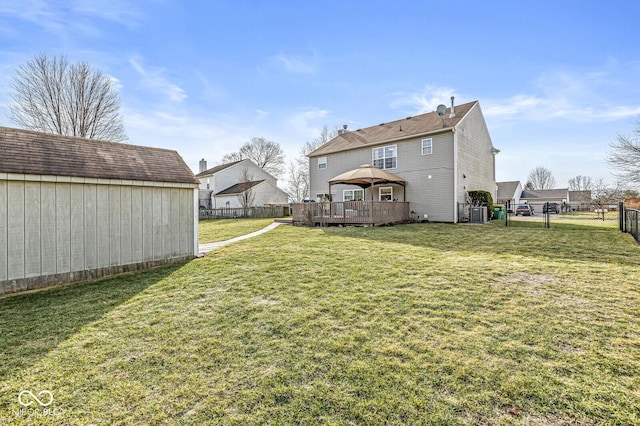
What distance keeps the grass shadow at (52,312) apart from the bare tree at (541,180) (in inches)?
3190

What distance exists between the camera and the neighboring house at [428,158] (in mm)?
16422

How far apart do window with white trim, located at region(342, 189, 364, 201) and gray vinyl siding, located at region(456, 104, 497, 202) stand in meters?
6.29

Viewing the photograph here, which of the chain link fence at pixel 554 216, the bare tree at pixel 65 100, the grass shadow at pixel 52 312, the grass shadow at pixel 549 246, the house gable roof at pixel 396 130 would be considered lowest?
the grass shadow at pixel 52 312

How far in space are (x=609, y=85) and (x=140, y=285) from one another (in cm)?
2265

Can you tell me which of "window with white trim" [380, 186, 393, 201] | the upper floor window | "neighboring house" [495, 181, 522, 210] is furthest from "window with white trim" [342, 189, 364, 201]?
"neighboring house" [495, 181, 522, 210]

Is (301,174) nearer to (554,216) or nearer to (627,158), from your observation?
(554,216)

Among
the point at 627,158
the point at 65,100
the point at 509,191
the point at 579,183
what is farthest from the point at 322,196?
the point at 579,183

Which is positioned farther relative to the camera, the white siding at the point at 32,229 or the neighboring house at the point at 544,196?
the neighboring house at the point at 544,196

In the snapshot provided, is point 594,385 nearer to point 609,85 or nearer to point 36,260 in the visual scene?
point 36,260

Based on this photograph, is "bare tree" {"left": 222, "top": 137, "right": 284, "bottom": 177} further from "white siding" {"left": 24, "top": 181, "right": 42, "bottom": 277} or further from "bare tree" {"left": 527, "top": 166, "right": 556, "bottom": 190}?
"bare tree" {"left": 527, "top": 166, "right": 556, "bottom": 190}

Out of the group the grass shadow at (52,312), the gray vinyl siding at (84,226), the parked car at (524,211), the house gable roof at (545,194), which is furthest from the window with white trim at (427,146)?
the house gable roof at (545,194)

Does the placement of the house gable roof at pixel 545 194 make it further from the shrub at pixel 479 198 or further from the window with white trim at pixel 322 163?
the window with white trim at pixel 322 163

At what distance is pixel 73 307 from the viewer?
14.7 feet

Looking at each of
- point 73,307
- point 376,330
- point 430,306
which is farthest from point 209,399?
point 73,307
